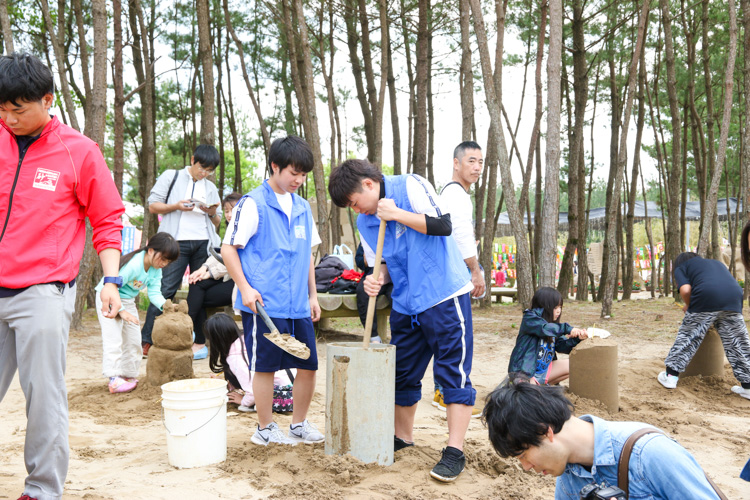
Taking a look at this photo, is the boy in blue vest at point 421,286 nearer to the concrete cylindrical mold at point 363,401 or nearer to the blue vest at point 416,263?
the blue vest at point 416,263

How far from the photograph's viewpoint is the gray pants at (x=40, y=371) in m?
2.36

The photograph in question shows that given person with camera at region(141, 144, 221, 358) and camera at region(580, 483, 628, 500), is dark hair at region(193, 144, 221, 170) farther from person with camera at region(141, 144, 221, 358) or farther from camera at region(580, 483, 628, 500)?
camera at region(580, 483, 628, 500)

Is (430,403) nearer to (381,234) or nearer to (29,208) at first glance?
(381,234)

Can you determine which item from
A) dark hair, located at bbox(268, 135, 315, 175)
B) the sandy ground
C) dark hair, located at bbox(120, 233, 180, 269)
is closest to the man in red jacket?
the sandy ground

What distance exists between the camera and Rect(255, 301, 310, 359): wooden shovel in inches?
126

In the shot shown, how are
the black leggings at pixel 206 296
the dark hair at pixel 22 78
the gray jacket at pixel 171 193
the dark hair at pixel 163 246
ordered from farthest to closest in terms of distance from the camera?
the black leggings at pixel 206 296
the gray jacket at pixel 171 193
the dark hair at pixel 163 246
the dark hair at pixel 22 78

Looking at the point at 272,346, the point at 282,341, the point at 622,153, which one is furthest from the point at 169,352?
the point at 622,153

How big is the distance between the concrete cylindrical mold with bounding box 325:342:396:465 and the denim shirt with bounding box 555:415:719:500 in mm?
1202

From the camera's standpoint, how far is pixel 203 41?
8.65 meters

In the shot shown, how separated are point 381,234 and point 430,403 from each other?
2.22m

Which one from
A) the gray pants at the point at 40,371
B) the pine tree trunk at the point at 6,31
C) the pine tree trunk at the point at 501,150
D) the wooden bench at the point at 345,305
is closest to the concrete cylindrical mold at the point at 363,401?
the gray pants at the point at 40,371

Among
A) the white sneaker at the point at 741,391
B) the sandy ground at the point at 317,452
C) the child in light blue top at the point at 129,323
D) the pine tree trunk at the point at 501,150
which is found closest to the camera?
the sandy ground at the point at 317,452

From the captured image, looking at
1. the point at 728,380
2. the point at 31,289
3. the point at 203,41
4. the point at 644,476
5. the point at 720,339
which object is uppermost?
the point at 203,41

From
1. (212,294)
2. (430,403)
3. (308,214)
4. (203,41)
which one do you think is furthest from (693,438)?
(203,41)
